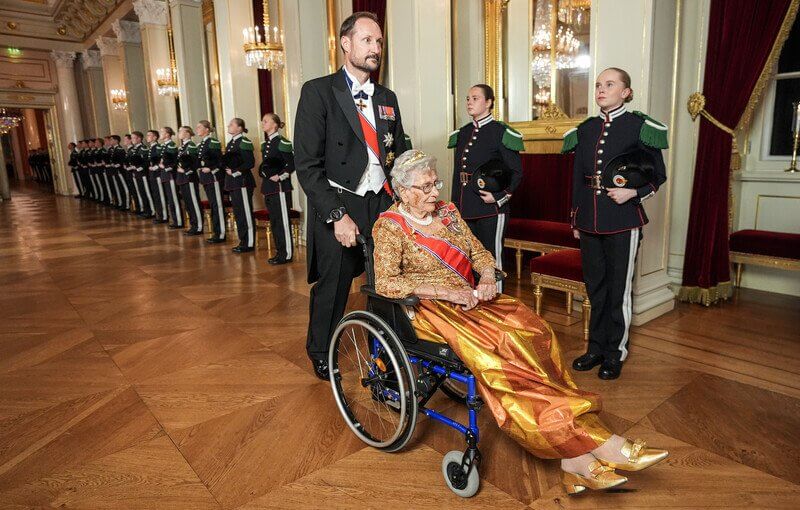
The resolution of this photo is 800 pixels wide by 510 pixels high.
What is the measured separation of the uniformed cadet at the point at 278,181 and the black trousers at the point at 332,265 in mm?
3048

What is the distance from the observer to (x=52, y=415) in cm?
242

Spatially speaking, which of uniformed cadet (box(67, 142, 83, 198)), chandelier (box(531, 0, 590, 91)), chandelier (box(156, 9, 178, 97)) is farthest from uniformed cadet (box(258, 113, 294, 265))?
uniformed cadet (box(67, 142, 83, 198))

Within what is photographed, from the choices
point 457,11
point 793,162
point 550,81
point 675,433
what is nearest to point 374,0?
point 457,11

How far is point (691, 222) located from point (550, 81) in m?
1.66

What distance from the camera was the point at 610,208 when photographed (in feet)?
8.53

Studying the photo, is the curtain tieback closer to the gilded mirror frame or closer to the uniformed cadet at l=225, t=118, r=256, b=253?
the gilded mirror frame

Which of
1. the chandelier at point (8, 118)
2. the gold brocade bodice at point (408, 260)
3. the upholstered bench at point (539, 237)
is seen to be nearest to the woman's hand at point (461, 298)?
the gold brocade bodice at point (408, 260)

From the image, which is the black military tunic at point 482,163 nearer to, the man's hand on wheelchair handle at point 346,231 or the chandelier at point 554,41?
the man's hand on wheelchair handle at point 346,231

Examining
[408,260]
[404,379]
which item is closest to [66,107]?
[408,260]

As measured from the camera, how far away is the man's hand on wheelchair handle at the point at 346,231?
84.8 inches

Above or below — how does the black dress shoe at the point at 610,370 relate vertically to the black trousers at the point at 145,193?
below

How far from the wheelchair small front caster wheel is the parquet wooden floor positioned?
0.15 feet

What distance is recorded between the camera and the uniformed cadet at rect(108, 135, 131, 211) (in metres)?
10.9

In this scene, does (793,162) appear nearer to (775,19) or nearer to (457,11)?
(775,19)
